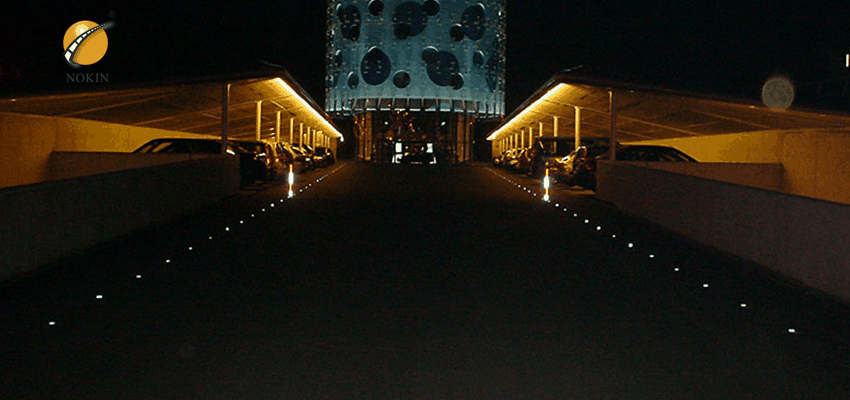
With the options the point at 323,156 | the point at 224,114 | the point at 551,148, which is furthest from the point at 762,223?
the point at 323,156

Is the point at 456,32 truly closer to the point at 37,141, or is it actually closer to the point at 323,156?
the point at 323,156

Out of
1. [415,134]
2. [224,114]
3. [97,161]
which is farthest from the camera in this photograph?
[415,134]

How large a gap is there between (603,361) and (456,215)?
15.4 m

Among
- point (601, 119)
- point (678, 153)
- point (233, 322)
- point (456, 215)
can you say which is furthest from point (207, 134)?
point (233, 322)

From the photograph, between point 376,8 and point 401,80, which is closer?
point 376,8

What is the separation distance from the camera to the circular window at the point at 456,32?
318 feet

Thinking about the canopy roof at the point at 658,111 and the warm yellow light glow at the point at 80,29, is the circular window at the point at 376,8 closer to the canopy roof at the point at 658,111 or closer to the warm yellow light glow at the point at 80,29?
the canopy roof at the point at 658,111

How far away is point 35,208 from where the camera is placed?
12.8 m

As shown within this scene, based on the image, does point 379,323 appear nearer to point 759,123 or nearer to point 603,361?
point 603,361

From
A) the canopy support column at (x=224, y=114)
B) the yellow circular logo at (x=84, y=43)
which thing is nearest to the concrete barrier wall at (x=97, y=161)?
the canopy support column at (x=224, y=114)

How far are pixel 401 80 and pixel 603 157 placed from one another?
66.2 meters

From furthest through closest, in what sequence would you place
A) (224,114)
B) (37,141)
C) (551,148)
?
(551,148), (37,141), (224,114)

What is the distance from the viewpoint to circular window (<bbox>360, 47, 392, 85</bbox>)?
97.6 meters

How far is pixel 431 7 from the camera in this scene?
97.2 m
